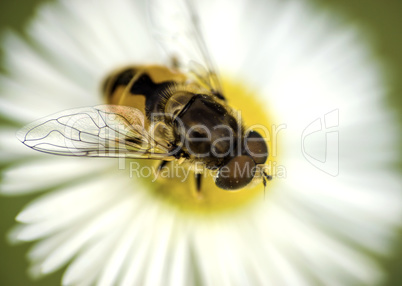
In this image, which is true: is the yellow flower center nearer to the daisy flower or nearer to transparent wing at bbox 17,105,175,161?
the daisy flower

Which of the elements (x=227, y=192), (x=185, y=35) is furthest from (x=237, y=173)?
(x=185, y=35)

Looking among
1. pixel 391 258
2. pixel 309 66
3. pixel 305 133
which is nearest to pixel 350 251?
pixel 391 258

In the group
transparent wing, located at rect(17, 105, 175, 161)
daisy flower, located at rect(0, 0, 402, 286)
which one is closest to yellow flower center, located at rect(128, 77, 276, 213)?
daisy flower, located at rect(0, 0, 402, 286)

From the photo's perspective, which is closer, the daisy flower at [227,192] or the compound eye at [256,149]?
the compound eye at [256,149]

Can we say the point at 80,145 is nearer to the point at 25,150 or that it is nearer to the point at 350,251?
the point at 25,150
